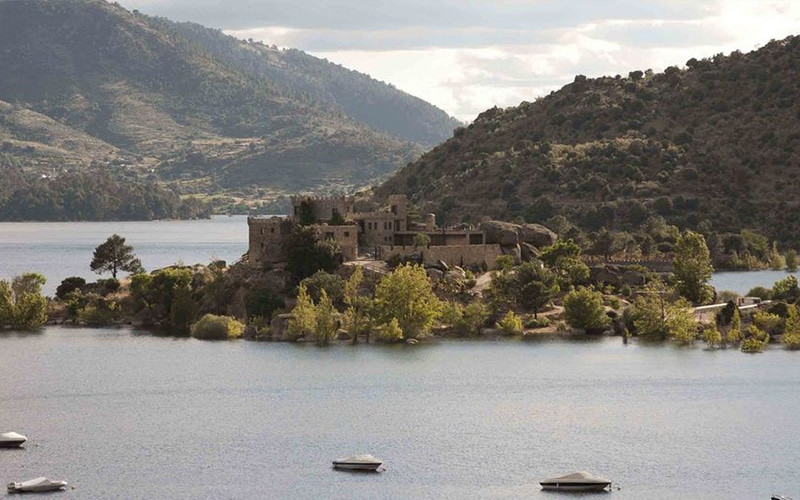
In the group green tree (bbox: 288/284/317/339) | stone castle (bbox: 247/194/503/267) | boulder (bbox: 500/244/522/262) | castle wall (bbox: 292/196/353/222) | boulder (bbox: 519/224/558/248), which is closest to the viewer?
green tree (bbox: 288/284/317/339)

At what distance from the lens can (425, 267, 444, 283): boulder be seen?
483 feet

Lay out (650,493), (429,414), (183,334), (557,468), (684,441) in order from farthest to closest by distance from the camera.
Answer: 1. (183,334)
2. (429,414)
3. (684,441)
4. (557,468)
5. (650,493)

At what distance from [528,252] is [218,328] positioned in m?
35.2

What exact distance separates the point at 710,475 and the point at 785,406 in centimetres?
2226

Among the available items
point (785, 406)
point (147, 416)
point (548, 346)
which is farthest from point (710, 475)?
point (548, 346)

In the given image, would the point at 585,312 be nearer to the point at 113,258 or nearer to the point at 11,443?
the point at 113,258

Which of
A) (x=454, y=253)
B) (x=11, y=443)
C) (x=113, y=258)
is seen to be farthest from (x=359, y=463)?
(x=113, y=258)

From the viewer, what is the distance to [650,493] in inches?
3199

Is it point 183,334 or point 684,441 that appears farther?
point 183,334

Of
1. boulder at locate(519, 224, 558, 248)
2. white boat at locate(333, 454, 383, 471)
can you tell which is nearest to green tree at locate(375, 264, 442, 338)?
boulder at locate(519, 224, 558, 248)

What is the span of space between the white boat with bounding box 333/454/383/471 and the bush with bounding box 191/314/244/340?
5530 centimetres

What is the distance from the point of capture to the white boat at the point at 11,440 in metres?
92.4

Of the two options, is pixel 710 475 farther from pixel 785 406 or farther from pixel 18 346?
pixel 18 346

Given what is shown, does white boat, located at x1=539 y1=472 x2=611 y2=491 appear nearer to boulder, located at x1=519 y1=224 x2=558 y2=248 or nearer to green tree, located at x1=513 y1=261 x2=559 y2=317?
green tree, located at x1=513 y1=261 x2=559 y2=317
